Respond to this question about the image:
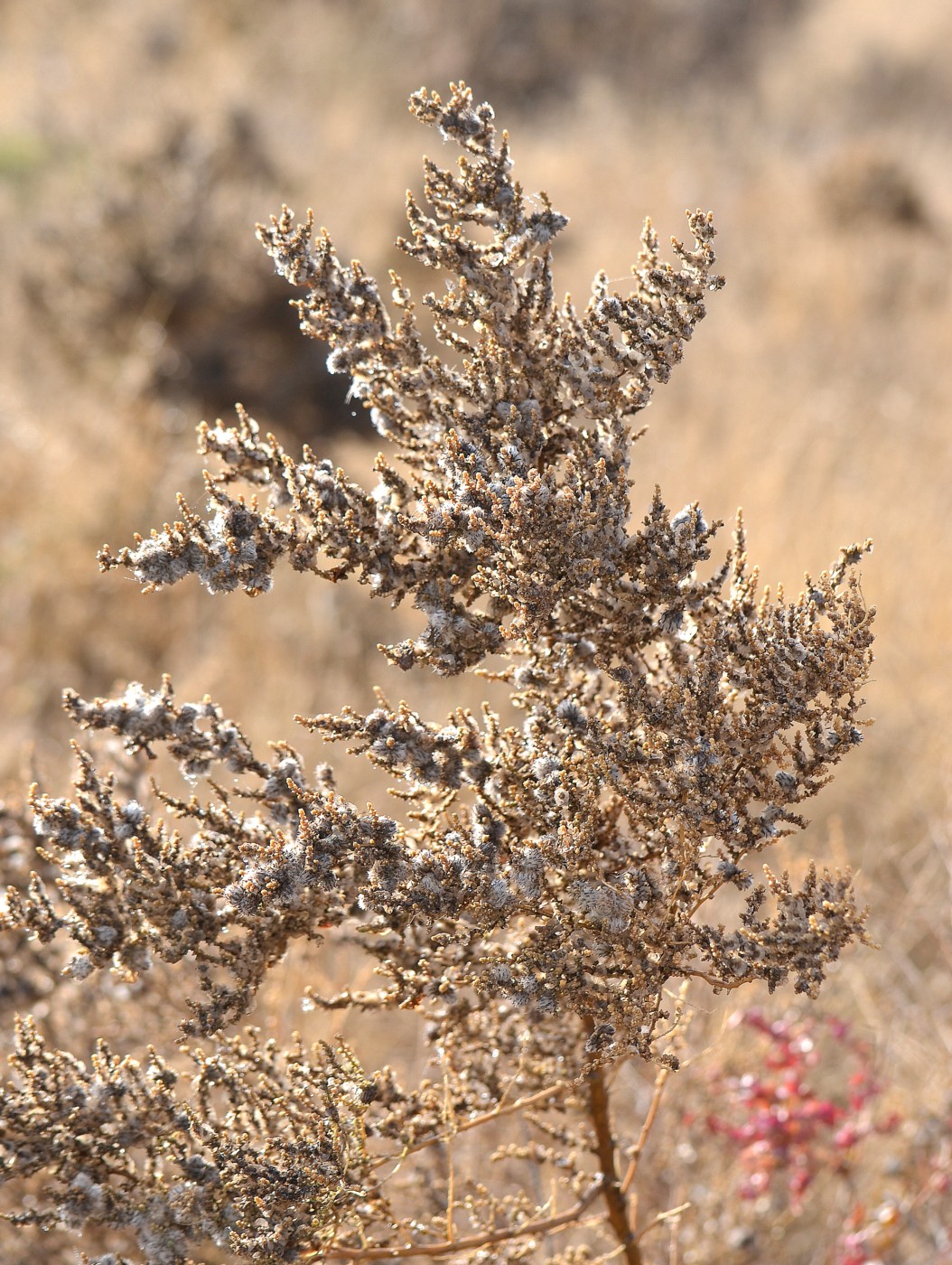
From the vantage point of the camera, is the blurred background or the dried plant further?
the blurred background

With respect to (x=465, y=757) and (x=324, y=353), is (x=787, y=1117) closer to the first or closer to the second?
(x=465, y=757)

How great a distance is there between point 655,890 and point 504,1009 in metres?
0.46

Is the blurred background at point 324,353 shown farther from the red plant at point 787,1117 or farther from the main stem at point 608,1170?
the main stem at point 608,1170

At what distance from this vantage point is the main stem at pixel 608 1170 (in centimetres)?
175

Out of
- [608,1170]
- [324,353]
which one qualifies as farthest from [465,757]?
[324,353]

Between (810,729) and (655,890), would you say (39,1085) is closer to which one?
(655,890)

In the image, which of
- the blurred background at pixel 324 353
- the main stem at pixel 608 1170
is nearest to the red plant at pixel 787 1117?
the blurred background at pixel 324 353

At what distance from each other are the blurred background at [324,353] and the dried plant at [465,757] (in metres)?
0.88

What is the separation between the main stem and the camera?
1.75 m

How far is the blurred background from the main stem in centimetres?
108

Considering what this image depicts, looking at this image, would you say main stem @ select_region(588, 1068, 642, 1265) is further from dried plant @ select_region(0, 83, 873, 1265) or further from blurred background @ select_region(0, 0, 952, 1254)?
blurred background @ select_region(0, 0, 952, 1254)

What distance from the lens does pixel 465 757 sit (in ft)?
4.83

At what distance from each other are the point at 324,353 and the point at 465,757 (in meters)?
5.45

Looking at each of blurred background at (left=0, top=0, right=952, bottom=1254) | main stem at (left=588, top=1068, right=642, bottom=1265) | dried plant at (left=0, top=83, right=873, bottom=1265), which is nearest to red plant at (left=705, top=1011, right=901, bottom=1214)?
blurred background at (left=0, top=0, right=952, bottom=1254)
